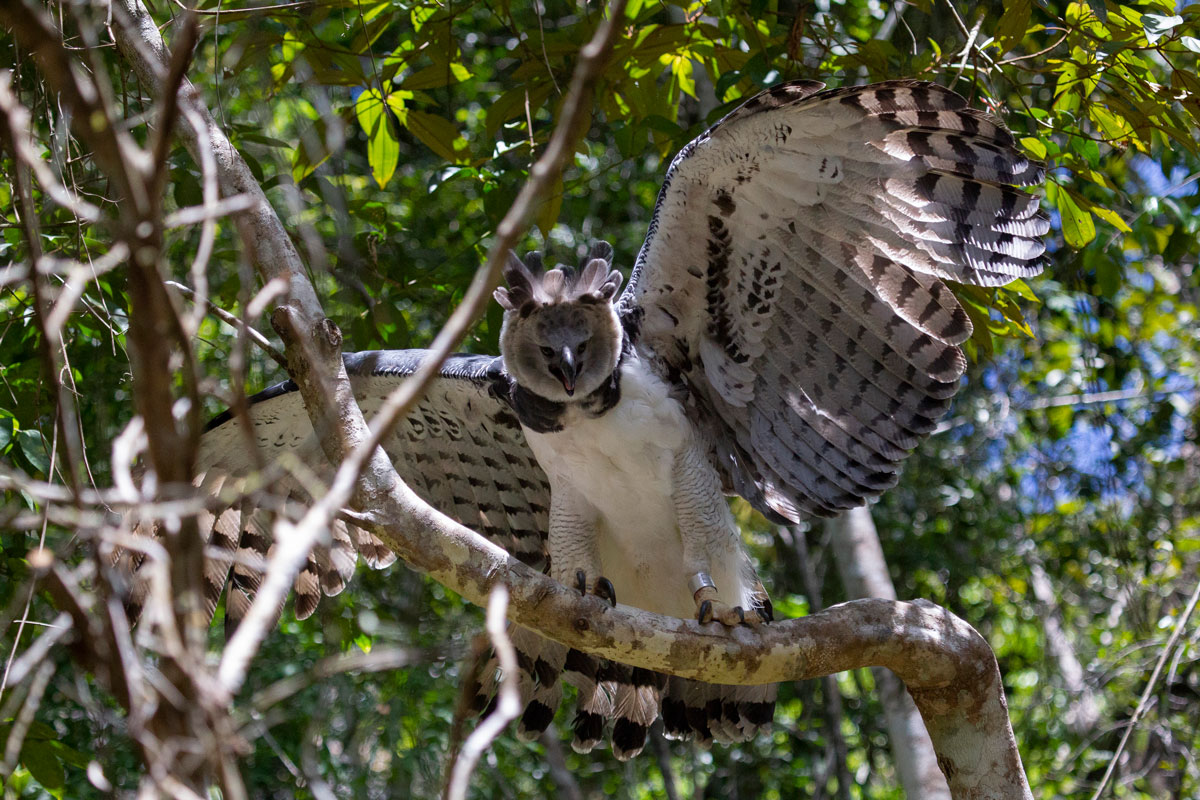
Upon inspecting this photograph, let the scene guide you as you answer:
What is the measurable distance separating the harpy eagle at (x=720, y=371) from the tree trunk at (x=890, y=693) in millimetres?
718

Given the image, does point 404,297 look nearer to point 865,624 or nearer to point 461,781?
point 865,624

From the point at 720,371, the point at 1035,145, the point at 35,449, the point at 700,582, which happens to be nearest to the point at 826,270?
the point at 720,371

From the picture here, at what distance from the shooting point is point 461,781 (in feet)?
3.59

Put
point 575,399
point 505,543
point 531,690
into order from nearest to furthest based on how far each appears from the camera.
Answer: point 575,399, point 531,690, point 505,543

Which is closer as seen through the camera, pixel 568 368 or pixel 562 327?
pixel 568 368

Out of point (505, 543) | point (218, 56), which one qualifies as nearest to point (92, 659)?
point (218, 56)

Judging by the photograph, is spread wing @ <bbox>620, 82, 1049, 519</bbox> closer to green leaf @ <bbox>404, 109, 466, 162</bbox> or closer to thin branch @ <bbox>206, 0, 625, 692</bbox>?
green leaf @ <bbox>404, 109, 466, 162</bbox>

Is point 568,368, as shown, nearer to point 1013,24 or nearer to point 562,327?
point 562,327

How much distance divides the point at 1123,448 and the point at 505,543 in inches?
132

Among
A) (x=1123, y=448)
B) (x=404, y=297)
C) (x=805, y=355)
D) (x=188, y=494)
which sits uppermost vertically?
(x=188, y=494)

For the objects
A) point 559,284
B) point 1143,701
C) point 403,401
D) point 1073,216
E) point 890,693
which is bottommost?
point 890,693

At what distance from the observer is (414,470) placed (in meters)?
4.26

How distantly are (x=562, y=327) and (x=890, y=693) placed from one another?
87.2 inches

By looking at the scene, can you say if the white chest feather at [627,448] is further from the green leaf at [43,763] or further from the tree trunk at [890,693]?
the green leaf at [43,763]
